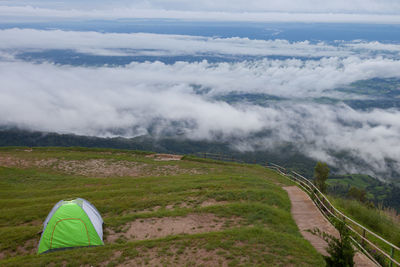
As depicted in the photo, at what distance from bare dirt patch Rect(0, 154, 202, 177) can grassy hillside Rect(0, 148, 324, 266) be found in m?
0.69

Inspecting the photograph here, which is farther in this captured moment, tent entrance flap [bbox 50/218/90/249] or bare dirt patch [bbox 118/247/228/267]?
tent entrance flap [bbox 50/218/90/249]

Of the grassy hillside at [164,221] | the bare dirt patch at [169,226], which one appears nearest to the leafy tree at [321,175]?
the grassy hillside at [164,221]

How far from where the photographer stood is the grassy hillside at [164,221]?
1296cm

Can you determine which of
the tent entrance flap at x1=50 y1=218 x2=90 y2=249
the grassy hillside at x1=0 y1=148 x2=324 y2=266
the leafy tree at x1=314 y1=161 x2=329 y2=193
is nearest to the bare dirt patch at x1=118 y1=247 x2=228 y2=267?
the grassy hillside at x1=0 y1=148 x2=324 y2=266

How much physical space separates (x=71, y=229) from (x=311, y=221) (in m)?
14.5

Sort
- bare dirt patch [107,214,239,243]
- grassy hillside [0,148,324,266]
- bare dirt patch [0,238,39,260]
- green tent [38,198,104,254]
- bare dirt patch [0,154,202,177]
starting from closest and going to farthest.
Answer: grassy hillside [0,148,324,266]
bare dirt patch [0,238,39,260]
green tent [38,198,104,254]
bare dirt patch [107,214,239,243]
bare dirt patch [0,154,202,177]

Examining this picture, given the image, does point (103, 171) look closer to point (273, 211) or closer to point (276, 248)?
point (273, 211)

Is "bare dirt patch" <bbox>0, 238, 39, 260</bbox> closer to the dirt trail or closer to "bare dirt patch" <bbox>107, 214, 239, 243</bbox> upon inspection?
"bare dirt patch" <bbox>107, 214, 239, 243</bbox>

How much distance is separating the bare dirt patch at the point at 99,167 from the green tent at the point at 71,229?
17983mm

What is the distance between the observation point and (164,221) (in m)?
17.6

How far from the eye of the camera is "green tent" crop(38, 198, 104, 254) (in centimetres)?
1455

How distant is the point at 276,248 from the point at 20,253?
12.6 metres

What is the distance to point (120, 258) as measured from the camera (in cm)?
1285

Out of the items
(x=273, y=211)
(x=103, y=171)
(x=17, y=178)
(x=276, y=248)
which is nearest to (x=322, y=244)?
(x=276, y=248)
